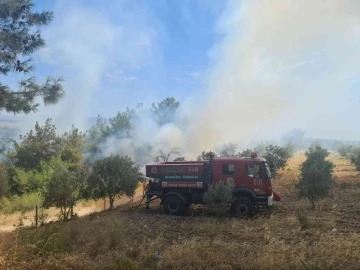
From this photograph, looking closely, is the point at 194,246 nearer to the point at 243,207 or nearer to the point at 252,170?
the point at 243,207

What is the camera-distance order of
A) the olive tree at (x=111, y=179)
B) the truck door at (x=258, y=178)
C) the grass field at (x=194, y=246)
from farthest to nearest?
the olive tree at (x=111, y=179)
the truck door at (x=258, y=178)
the grass field at (x=194, y=246)

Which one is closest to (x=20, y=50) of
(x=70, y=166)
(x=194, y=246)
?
(x=194, y=246)

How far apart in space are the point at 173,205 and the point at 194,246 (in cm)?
710

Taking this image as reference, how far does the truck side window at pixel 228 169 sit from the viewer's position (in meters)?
14.1

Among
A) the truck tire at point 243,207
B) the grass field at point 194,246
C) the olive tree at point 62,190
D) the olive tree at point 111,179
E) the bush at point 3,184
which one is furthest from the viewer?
the bush at point 3,184

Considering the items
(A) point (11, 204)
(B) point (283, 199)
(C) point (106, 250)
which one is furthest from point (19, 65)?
(A) point (11, 204)

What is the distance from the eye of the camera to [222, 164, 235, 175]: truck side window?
14.1m

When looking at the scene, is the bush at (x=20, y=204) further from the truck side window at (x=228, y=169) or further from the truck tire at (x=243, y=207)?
the truck tire at (x=243, y=207)

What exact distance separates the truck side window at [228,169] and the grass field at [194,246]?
2683 mm

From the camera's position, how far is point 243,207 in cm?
1365

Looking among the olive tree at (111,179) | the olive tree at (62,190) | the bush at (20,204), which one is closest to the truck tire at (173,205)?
the olive tree at (111,179)

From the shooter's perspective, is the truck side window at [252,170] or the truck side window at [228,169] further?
the truck side window at [228,169]

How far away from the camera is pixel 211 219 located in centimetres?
1284

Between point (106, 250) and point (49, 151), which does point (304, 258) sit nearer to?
point (106, 250)
